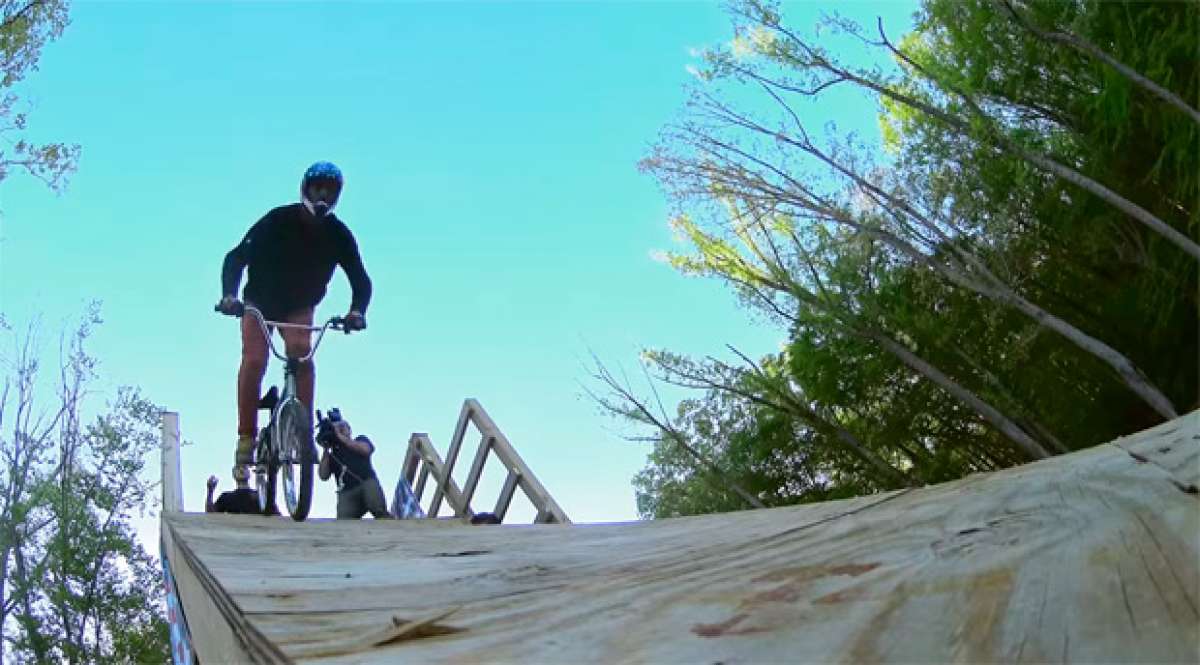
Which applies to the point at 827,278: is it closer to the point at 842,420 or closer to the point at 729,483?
the point at 842,420

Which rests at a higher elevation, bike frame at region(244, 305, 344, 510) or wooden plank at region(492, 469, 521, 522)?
bike frame at region(244, 305, 344, 510)

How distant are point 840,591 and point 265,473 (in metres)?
3.21

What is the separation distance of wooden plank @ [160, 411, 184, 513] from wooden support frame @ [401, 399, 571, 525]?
112cm

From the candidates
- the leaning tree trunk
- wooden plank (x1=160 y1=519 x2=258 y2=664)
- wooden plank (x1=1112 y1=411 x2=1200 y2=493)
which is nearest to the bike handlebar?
wooden plank (x1=160 y1=519 x2=258 y2=664)

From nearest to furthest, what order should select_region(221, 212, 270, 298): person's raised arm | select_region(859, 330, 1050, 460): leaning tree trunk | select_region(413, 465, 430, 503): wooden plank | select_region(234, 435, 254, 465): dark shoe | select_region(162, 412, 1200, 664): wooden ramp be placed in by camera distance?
select_region(162, 412, 1200, 664): wooden ramp
select_region(221, 212, 270, 298): person's raised arm
select_region(234, 435, 254, 465): dark shoe
select_region(413, 465, 430, 503): wooden plank
select_region(859, 330, 1050, 460): leaning tree trunk

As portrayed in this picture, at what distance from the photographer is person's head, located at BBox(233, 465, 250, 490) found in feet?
13.8

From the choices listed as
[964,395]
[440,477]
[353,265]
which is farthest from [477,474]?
[964,395]

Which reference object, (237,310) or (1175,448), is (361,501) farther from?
(1175,448)

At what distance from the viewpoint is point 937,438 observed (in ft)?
35.6

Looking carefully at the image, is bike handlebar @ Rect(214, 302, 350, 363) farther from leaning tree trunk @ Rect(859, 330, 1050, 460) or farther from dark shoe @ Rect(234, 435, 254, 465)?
leaning tree trunk @ Rect(859, 330, 1050, 460)

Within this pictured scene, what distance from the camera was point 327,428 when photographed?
450cm

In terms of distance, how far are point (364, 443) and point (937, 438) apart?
7.71 metres

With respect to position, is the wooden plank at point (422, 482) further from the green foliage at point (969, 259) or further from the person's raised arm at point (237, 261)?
the green foliage at point (969, 259)

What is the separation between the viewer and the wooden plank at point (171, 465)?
15.4 feet
